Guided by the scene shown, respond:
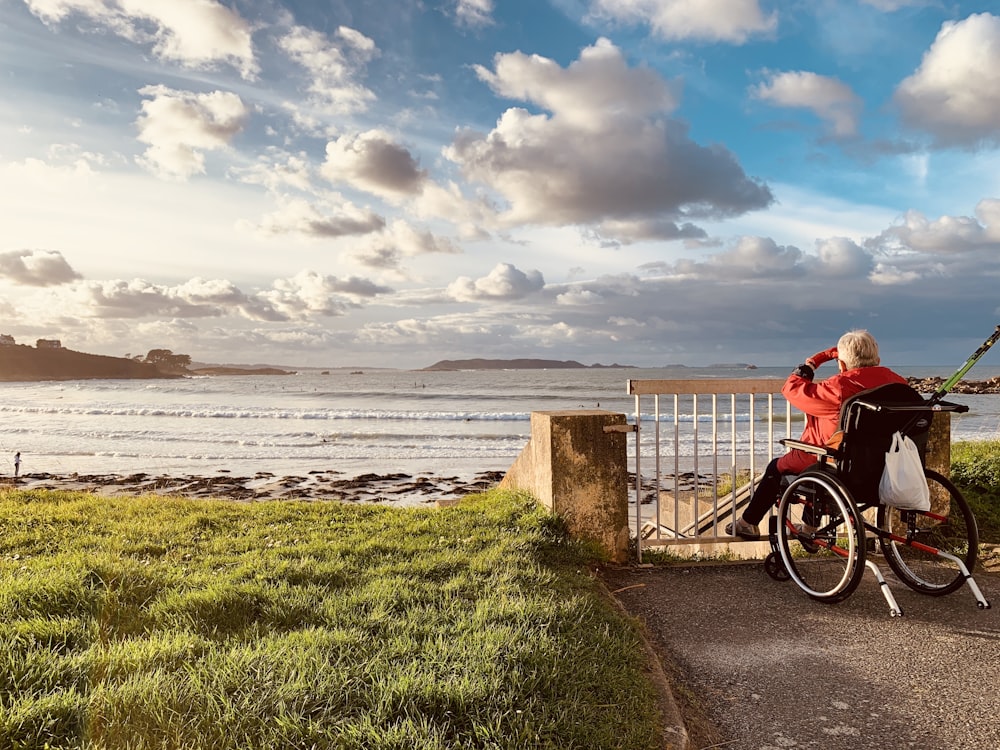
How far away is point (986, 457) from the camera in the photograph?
24.9ft

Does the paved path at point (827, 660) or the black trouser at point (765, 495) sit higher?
the black trouser at point (765, 495)

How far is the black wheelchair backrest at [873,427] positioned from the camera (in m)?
3.65

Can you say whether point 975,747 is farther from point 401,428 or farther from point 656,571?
point 401,428

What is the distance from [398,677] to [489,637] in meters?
0.47

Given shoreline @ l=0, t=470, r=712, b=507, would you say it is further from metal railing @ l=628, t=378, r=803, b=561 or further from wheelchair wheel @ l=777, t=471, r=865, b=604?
wheelchair wheel @ l=777, t=471, r=865, b=604

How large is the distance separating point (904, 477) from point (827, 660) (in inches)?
46.7

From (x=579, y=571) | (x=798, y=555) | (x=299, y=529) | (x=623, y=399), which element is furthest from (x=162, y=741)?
(x=623, y=399)

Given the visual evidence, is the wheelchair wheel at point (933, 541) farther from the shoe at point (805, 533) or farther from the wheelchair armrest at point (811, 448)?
the wheelchair armrest at point (811, 448)

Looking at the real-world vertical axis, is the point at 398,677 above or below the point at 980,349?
below

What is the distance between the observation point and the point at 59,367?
9069 cm

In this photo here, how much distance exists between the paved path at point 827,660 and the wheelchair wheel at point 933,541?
0.50ft

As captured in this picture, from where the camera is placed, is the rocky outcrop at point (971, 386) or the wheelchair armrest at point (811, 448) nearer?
the wheelchair armrest at point (811, 448)

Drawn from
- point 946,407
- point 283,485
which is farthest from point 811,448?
point 283,485

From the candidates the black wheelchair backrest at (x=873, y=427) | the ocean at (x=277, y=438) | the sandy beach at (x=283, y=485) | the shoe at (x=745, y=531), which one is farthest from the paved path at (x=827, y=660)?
the ocean at (x=277, y=438)
